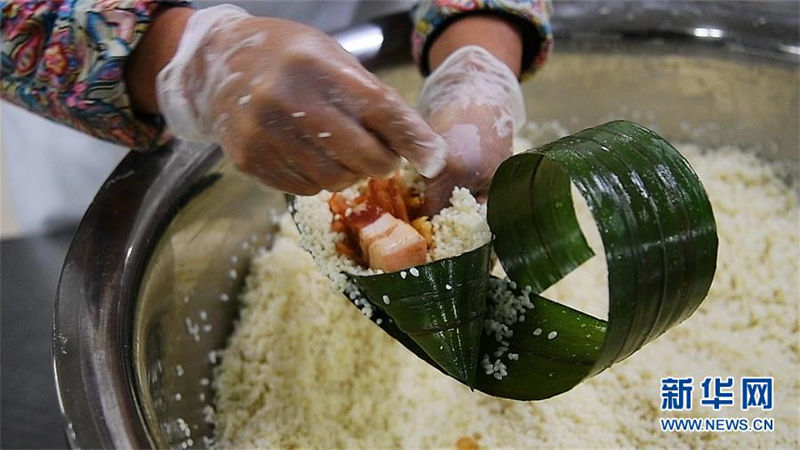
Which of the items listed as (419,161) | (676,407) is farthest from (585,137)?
(676,407)

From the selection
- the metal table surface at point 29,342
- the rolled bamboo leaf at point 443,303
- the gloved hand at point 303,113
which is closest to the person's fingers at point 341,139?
the gloved hand at point 303,113

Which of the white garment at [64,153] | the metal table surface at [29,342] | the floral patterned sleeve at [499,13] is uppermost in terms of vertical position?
the floral patterned sleeve at [499,13]

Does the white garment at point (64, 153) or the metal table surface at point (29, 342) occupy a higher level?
the white garment at point (64, 153)

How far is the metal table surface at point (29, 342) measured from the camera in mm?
1021

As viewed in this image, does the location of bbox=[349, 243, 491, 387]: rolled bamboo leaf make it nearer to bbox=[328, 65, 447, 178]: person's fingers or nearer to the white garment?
bbox=[328, 65, 447, 178]: person's fingers

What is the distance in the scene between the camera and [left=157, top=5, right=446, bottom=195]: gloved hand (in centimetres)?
68

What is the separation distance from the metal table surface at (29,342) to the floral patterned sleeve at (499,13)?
0.67 m

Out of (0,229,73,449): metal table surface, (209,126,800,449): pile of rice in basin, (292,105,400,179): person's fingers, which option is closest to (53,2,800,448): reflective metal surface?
(209,126,800,449): pile of rice in basin

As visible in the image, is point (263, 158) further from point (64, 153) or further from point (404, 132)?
point (64, 153)

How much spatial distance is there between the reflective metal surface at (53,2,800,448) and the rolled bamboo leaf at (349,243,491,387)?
0.28 meters

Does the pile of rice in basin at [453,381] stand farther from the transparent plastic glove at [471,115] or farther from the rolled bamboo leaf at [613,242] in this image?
the transparent plastic glove at [471,115]

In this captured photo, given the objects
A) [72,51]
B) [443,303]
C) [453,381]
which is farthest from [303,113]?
[453,381]

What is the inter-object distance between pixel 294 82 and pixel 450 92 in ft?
1.17

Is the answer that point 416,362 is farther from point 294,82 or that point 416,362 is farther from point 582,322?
point 294,82
